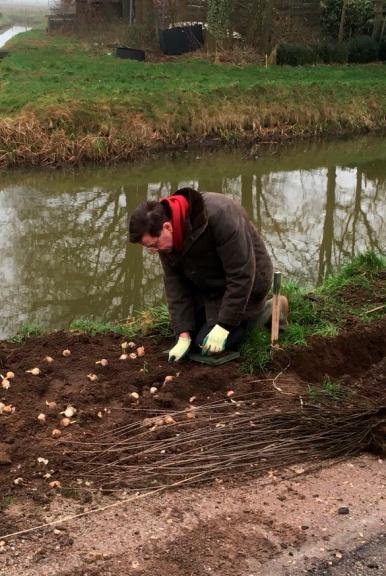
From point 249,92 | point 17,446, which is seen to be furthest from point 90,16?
point 17,446

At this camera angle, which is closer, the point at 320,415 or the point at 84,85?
the point at 320,415

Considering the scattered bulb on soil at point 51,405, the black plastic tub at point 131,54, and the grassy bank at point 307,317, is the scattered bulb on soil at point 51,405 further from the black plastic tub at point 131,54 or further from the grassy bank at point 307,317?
the black plastic tub at point 131,54

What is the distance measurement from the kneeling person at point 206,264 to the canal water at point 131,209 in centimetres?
205

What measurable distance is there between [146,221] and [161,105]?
11.2m

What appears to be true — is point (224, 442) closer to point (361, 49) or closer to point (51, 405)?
point (51, 405)

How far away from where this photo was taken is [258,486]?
3.39 meters

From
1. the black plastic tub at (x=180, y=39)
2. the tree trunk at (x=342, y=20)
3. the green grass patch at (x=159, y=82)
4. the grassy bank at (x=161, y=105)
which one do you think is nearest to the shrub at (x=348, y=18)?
the tree trunk at (x=342, y=20)

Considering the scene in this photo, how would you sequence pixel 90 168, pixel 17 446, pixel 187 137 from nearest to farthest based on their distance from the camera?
pixel 17 446 < pixel 90 168 < pixel 187 137

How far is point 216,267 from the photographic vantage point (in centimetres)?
450

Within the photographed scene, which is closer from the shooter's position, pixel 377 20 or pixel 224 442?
pixel 224 442

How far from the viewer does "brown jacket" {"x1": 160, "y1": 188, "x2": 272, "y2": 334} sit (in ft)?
13.8

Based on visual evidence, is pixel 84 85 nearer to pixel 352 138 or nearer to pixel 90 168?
pixel 90 168

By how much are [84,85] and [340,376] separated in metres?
13.1

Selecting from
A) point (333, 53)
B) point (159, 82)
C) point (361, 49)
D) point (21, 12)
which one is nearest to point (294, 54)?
point (333, 53)
